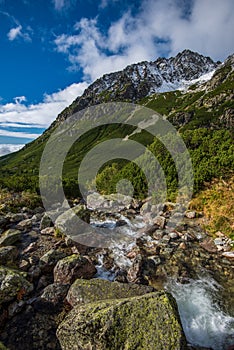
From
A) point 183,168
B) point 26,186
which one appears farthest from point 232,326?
point 26,186

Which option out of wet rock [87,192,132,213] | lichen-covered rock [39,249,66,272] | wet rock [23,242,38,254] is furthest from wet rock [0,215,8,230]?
wet rock [87,192,132,213]

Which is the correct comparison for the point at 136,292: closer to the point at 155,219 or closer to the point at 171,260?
the point at 171,260

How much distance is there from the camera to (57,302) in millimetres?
7883

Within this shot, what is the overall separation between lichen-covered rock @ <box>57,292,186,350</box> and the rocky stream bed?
0.02m

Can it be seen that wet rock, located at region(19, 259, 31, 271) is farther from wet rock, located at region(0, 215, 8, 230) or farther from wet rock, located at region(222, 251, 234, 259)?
wet rock, located at region(222, 251, 234, 259)

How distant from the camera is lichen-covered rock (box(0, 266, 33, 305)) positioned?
24.5 feet

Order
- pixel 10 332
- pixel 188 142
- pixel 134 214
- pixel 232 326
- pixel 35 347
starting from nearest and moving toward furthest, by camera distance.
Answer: pixel 35 347 < pixel 10 332 < pixel 232 326 < pixel 134 214 < pixel 188 142

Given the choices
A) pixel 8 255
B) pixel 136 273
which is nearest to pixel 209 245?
pixel 136 273

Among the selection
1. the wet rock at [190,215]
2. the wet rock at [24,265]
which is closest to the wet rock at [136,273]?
the wet rock at [24,265]

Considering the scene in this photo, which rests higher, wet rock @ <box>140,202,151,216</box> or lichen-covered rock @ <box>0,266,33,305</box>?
lichen-covered rock @ <box>0,266,33,305</box>

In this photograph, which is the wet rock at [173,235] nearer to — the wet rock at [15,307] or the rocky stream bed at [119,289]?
the rocky stream bed at [119,289]

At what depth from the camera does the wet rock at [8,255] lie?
10.3 metres

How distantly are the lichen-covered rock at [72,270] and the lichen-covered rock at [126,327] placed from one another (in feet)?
9.48

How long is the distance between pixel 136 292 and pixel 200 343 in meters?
2.43
